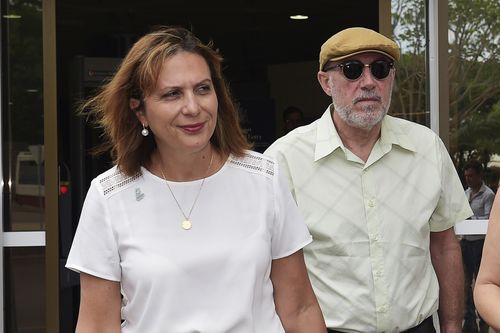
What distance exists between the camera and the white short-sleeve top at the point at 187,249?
1.97 metres

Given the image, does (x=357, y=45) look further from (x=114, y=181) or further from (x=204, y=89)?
(x=114, y=181)

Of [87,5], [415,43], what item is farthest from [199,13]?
[415,43]

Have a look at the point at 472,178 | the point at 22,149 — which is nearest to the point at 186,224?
the point at 22,149

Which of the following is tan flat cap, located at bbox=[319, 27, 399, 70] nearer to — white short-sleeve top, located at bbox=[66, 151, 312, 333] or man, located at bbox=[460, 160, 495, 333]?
white short-sleeve top, located at bbox=[66, 151, 312, 333]

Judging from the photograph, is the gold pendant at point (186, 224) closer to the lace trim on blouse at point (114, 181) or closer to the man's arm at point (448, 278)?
the lace trim on blouse at point (114, 181)

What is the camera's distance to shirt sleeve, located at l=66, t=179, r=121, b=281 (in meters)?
1.99

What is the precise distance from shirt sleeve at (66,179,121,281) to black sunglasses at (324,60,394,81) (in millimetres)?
1116

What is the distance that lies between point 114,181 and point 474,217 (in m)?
3.31

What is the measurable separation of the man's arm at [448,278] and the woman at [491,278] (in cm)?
87

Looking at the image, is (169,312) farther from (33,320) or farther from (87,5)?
(87,5)

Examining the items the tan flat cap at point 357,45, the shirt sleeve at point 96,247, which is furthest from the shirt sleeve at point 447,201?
the shirt sleeve at point 96,247

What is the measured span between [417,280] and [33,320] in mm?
2697

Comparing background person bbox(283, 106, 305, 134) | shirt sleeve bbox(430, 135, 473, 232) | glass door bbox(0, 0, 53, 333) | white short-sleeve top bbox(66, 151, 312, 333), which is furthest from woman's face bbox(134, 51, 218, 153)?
background person bbox(283, 106, 305, 134)

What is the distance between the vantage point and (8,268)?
15.4 feet
